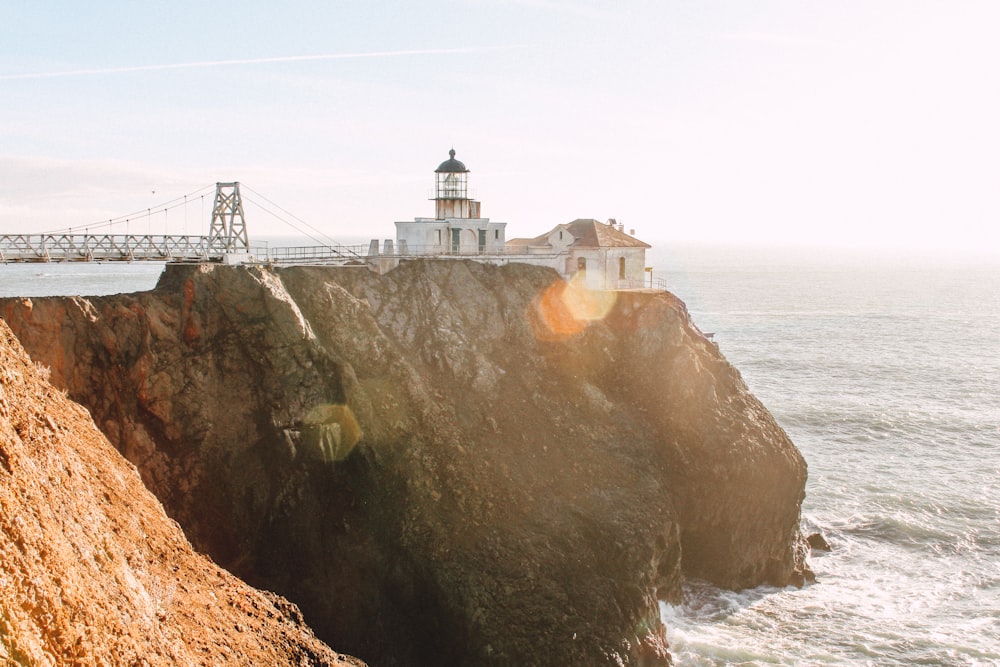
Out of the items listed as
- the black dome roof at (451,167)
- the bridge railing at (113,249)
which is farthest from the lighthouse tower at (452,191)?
the bridge railing at (113,249)

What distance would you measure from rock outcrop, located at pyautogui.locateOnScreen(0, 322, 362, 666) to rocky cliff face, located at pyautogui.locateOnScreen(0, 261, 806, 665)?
7.70m

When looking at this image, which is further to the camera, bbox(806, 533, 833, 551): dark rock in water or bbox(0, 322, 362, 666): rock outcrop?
bbox(806, 533, 833, 551): dark rock in water

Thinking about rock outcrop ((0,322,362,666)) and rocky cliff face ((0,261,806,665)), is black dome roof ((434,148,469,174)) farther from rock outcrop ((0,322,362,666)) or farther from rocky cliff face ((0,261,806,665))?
rock outcrop ((0,322,362,666))

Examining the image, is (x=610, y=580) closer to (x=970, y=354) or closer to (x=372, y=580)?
(x=372, y=580)

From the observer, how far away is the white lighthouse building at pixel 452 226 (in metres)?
53.6

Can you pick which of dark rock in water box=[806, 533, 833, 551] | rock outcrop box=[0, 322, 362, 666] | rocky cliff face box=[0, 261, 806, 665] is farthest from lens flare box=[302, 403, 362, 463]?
dark rock in water box=[806, 533, 833, 551]

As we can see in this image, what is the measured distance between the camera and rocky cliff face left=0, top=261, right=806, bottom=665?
34062mm

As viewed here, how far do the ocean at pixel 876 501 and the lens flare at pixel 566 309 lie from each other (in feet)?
47.1

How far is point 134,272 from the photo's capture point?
141m

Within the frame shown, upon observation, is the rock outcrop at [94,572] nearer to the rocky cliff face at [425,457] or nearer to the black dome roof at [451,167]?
the rocky cliff face at [425,457]

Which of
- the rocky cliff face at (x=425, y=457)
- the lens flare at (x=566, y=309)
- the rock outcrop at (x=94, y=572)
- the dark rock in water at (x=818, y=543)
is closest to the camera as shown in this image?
the rock outcrop at (x=94, y=572)

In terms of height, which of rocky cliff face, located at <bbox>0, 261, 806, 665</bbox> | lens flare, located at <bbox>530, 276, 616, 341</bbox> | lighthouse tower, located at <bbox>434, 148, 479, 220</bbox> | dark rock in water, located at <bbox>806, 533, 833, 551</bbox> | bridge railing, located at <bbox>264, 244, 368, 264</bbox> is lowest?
dark rock in water, located at <bbox>806, 533, 833, 551</bbox>

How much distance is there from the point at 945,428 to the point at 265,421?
172ft

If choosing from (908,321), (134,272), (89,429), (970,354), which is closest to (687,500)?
(89,429)
